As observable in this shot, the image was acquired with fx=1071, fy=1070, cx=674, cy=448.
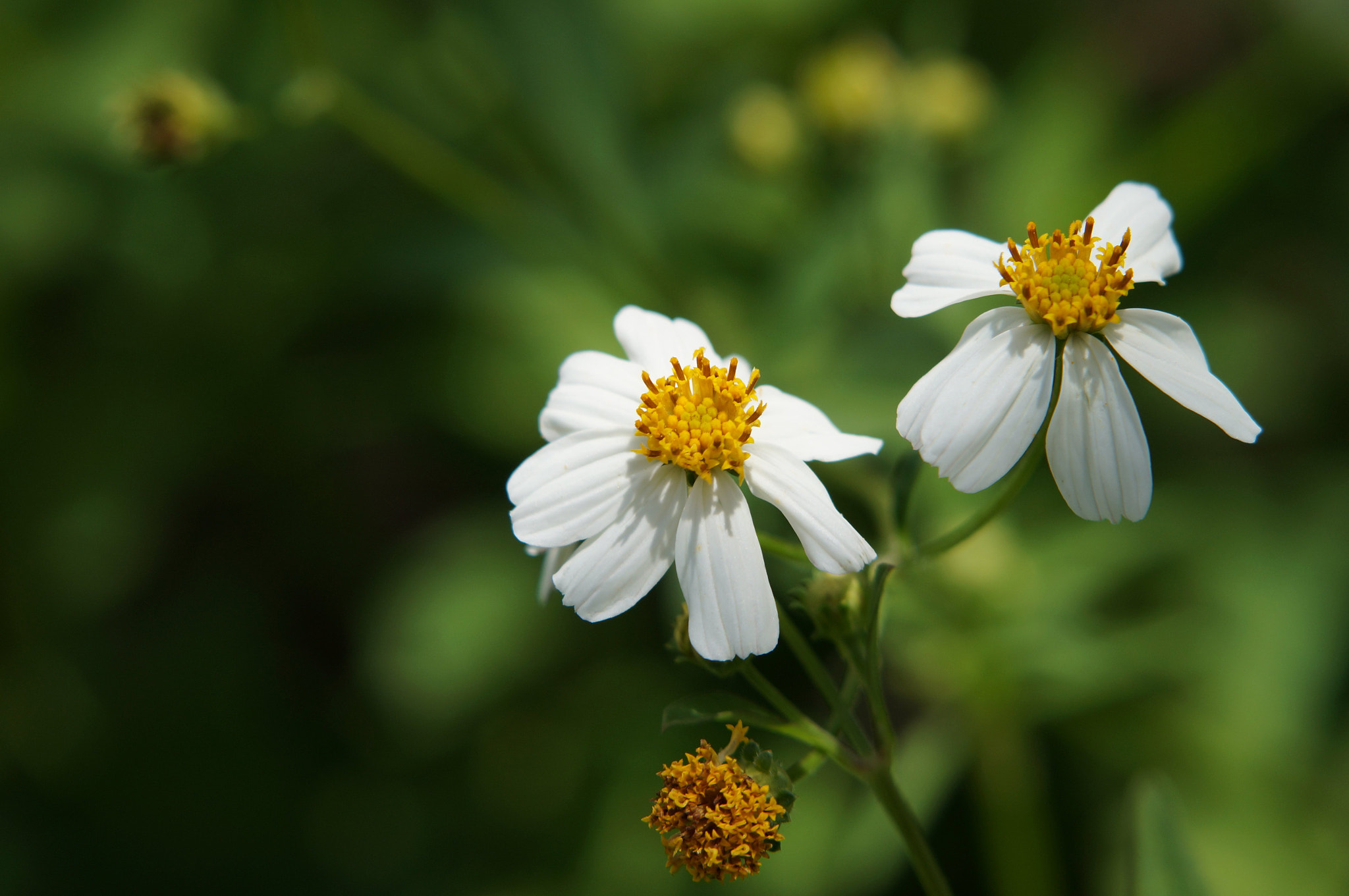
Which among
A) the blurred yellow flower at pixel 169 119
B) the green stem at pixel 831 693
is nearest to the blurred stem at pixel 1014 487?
the green stem at pixel 831 693

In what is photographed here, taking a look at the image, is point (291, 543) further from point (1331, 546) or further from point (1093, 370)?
point (1331, 546)

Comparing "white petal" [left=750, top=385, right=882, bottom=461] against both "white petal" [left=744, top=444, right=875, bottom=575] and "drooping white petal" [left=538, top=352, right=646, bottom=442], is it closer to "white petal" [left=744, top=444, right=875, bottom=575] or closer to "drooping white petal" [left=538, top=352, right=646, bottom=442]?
"white petal" [left=744, top=444, right=875, bottom=575]

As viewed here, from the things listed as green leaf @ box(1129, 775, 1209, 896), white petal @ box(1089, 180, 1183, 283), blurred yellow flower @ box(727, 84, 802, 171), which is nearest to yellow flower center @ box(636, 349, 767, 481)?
white petal @ box(1089, 180, 1183, 283)

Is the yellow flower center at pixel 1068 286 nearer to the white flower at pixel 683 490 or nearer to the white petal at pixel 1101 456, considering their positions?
the white petal at pixel 1101 456

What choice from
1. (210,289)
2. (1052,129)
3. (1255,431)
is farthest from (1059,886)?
(210,289)

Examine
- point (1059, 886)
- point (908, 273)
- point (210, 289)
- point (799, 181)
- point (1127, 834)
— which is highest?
point (210, 289)

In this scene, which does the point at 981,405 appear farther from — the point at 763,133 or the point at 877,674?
the point at 763,133
